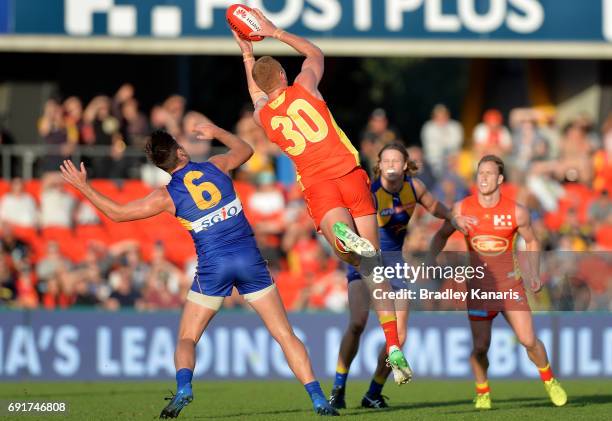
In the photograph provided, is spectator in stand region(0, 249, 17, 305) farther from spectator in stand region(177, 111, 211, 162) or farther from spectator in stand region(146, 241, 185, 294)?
spectator in stand region(177, 111, 211, 162)

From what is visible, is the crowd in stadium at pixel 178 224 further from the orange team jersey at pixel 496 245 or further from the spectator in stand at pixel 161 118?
the orange team jersey at pixel 496 245

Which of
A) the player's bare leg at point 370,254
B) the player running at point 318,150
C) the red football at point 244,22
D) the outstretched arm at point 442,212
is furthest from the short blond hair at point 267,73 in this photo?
the outstretched arm at point 442,212

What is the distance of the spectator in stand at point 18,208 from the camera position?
1981 cm

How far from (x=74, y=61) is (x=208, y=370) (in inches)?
339

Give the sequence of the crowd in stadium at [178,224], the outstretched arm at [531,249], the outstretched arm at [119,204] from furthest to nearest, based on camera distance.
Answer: the crowd in stadium at [178,224] < the outstretched arm at [531,249] < the outstretched arm at [119,204]

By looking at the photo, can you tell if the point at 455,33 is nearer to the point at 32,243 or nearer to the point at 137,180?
the point at 137,180

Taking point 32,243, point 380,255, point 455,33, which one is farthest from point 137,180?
point 380,255

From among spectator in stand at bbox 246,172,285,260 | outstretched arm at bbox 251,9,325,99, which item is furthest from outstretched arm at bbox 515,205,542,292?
spectator in stand at bbox 246,172,285,260

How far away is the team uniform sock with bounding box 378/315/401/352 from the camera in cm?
1027

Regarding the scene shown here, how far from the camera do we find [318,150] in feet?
34.8

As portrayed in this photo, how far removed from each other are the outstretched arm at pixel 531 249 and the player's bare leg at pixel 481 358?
1.85 ft

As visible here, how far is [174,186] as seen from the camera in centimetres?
1027

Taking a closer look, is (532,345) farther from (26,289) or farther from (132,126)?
(132,126)

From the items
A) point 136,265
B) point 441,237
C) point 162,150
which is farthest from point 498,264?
point 136,265
